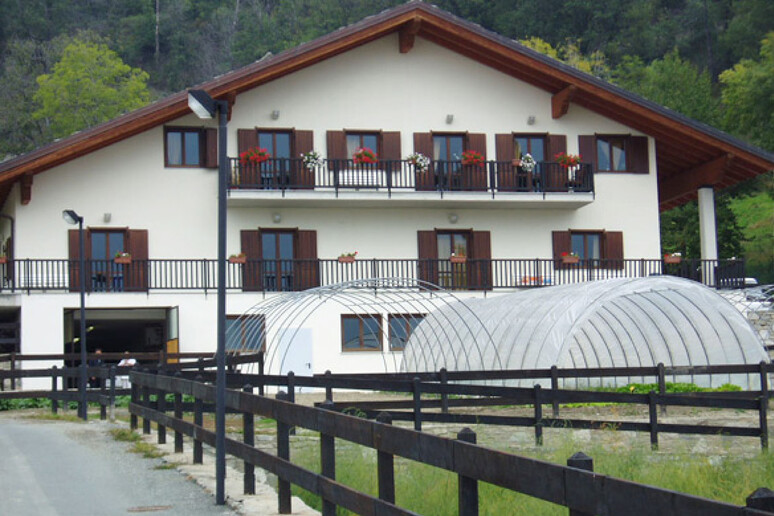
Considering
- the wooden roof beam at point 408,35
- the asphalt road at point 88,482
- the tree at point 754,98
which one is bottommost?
the asphalt road at point 88,482

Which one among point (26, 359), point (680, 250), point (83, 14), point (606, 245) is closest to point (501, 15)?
point (680, 250)

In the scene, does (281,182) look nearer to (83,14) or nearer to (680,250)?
(680,250)

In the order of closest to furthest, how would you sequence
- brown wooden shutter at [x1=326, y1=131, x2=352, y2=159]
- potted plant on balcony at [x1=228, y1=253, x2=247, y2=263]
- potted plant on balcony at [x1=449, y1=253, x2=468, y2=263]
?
potted plant on balcony at [x1=228, y1=253, x2=247, y2=263]
potted plant on balcony at [x1=449, y1=253, x2=468, y2=263]
brown wooden shutter at [x1=326, y1=131, x2=352, y2=159]

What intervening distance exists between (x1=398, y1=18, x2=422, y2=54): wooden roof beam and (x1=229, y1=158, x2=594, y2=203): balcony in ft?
11.6

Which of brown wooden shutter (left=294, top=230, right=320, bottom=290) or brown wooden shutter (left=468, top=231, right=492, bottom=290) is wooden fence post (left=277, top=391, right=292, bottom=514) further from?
brown wooden shutter (left=468, top=231, right=492, bottom=290)

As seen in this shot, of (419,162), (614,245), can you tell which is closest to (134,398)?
(419,162)

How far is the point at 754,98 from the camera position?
5356cm

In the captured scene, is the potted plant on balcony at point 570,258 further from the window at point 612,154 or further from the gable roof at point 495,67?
the gable roof at point 495,67

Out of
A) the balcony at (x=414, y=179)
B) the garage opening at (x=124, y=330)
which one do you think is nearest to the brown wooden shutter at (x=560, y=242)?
the balcony at (x=414, y=179)

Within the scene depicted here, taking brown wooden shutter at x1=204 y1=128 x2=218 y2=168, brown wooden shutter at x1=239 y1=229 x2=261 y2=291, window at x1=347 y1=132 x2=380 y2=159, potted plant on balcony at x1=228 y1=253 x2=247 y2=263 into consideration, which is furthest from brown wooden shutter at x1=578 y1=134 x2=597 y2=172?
brown wooden shutter at x1=204 y1=128 x2=218 y2=168

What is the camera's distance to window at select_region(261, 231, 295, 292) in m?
30.9

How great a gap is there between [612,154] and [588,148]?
1.04 metres

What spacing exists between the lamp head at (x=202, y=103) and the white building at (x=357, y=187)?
66.3 feet

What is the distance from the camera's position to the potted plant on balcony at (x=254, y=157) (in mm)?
30578
